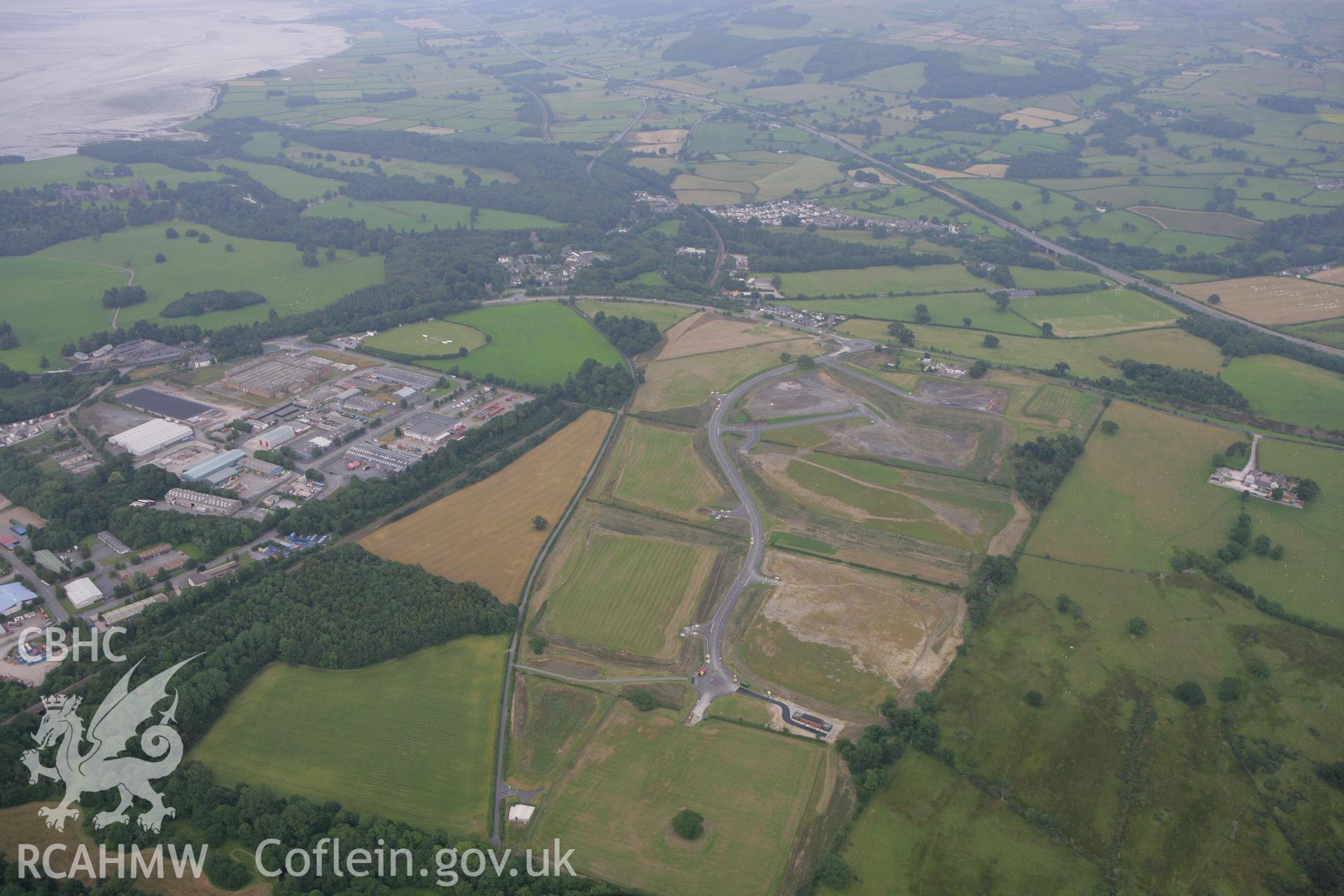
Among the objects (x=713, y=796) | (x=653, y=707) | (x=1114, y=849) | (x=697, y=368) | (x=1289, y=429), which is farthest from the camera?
(x=697, y=368)

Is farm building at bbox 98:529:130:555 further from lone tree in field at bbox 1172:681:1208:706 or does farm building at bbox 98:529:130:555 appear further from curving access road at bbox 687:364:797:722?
lone tree in field at bbox 1172:681:1208:706

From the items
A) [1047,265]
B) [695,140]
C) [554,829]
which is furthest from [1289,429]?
[695,140]

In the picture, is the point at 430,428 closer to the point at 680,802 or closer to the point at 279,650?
the point at 279,650

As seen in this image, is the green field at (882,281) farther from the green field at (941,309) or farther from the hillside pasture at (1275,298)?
the hillside pasture at (1275,298)

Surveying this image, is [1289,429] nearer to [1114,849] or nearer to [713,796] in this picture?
[1114,849]

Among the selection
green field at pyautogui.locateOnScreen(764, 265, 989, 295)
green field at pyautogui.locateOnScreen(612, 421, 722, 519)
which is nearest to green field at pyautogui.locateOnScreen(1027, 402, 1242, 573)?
green field at pyautogui.locateOnScreen(612, 421, 722, 519)

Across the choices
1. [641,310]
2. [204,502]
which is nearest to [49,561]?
[204,502]
